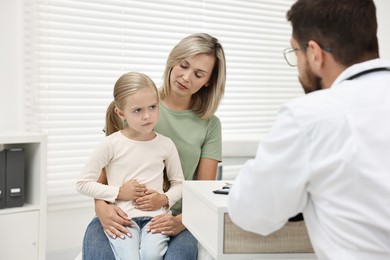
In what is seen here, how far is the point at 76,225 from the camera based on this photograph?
2723 millimetres

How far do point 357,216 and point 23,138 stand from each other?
1.72 metres

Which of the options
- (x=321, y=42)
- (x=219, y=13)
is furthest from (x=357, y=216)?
(x=219, y=13)

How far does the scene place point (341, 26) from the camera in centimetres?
102

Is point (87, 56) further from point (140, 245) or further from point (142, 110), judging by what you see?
point (140, 245)

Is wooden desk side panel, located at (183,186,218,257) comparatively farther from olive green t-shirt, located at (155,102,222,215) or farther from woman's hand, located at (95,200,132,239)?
olive green t-shirt, located at (155,102,222,215)

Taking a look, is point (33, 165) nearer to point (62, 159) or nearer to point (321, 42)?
point (62, 159)

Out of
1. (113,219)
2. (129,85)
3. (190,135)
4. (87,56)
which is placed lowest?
(113,219)

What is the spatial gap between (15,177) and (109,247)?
846mm

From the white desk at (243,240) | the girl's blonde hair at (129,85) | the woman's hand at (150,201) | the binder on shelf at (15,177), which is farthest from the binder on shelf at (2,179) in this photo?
the white desk at (243,240)

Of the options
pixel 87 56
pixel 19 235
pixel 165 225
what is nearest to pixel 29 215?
pixel 19 235

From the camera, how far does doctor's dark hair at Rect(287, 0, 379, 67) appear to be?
1013mm

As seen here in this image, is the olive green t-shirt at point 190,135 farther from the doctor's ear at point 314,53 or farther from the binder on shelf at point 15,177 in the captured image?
the doctor's ear at point 314,53

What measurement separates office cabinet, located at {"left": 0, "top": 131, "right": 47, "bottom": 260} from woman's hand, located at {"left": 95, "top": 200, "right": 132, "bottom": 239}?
2.19 feet

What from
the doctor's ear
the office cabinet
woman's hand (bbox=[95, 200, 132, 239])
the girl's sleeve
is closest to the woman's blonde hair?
the girl's sleeve
